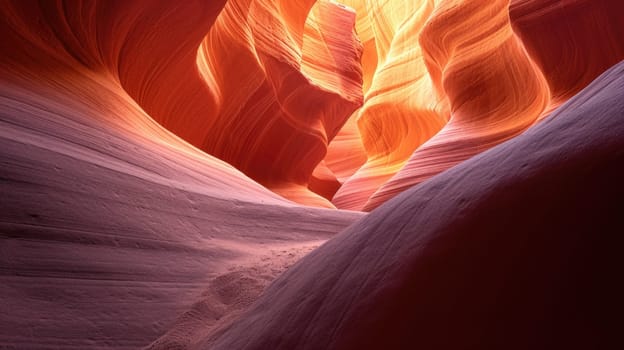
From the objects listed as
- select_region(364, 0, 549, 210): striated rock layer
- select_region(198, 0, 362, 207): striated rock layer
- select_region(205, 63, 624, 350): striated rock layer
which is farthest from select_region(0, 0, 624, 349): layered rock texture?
select_region(364, 0, 549, 210): striated rock layer

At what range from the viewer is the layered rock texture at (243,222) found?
2.45ft

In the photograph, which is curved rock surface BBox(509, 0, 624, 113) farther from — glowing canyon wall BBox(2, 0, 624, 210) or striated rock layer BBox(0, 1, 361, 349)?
striated rock layer BBox(0, 1, 361, 349)

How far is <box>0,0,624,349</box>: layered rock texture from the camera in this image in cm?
75

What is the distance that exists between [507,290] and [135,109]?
→ 2.52 meters

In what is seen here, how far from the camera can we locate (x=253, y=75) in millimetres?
5461

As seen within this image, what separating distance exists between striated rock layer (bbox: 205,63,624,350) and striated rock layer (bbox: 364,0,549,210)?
4.42m

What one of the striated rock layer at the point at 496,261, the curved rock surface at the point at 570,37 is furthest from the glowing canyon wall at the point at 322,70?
the striated rock layer at the point at 496,261

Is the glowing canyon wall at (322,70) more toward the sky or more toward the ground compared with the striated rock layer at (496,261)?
more toward the sky

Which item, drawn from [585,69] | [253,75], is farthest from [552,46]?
[253,75]

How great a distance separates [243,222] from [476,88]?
14.7 feet

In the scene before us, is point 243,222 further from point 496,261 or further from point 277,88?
point 277,88

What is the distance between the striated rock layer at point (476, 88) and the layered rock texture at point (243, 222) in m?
0.96

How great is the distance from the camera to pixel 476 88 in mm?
5891

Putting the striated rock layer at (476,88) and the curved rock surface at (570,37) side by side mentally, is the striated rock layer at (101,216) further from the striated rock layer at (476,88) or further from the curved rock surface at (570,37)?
the striated rock layer at (476,88)
